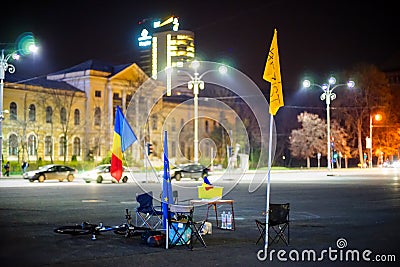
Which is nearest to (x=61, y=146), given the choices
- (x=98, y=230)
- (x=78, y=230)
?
(x=78, y=230)

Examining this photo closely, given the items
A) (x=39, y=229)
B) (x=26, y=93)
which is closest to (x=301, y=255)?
(x=39, y=229)

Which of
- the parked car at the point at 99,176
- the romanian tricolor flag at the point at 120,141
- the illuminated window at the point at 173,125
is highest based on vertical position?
the illuminated window at the point at 173,125

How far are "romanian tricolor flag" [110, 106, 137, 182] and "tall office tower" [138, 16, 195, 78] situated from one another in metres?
54.4

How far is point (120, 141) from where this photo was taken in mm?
14227

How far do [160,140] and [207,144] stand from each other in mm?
7442

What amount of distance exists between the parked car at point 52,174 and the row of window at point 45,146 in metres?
23.4

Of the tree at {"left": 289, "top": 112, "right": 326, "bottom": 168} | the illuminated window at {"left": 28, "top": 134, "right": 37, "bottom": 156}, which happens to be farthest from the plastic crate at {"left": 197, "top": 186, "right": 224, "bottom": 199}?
the tree at {"left": 289, "top": 112, "right": 326, "bottom": 168}

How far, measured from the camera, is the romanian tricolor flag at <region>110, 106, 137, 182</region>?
13992 millimetres

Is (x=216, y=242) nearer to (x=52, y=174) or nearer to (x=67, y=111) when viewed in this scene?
(x=52, y=174)

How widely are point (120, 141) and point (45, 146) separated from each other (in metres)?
62.7

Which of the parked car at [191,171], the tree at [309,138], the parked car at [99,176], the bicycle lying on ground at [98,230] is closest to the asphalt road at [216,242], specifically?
the bicycle lying on ground at [98,230]

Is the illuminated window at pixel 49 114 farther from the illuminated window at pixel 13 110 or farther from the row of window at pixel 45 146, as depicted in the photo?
the illuminated window at pixel 13 110

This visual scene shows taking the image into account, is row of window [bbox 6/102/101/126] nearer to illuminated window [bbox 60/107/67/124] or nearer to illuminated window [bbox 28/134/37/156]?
illuminated window [bbox 60/107/67/124]

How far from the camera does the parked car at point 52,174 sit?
4353cm
